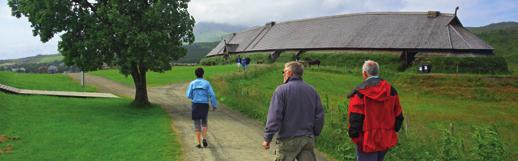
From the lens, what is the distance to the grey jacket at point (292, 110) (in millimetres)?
7891

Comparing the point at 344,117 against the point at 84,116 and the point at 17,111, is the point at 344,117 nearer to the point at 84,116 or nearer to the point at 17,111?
the point at 84,116

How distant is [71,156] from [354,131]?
9574 mm

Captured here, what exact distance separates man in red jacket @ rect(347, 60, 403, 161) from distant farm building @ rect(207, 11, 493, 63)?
5688 centimetres

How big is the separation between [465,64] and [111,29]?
4560 centimetres

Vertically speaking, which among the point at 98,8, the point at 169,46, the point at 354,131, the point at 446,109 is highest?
the point at 98,8

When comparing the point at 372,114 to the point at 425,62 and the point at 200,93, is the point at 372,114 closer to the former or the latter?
the point at 200,93

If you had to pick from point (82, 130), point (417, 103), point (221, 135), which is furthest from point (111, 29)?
point (417, 103)

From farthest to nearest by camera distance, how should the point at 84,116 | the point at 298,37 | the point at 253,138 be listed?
the point at 298,37
the point at 84,116
the point at 253,138

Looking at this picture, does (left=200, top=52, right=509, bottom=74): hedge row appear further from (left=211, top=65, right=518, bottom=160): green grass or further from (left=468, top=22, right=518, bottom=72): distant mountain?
(left=468, top=22, right=518, bottom=72): distant mountain

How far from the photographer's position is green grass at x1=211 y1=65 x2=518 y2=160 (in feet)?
47.8

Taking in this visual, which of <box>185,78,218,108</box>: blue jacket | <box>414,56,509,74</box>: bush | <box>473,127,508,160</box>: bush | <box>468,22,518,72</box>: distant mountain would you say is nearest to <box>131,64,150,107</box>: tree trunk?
<box>185,78,218,108</box>: blue jacket

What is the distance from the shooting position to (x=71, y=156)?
14.2 m

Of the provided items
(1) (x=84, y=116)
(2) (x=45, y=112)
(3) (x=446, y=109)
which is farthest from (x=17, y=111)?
(3) (x=446, y=109)

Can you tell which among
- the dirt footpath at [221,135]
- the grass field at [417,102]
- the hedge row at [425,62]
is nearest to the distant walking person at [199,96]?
the dirt footpath at [221,135]
